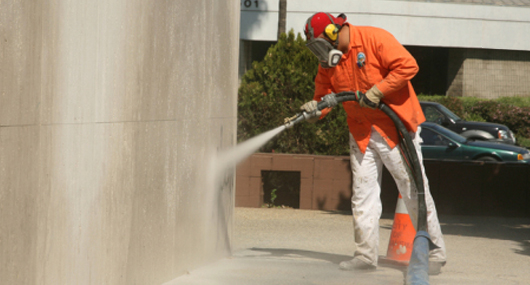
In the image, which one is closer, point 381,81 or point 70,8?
point 70,8

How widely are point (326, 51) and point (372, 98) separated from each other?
19.0 inches

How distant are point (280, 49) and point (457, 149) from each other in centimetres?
467

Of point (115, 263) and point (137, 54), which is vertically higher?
point (137, 54)

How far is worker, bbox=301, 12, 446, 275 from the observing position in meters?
4.77

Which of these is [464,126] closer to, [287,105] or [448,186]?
[448,186]

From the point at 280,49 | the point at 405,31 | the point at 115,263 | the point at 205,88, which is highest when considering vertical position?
the point at 405,31

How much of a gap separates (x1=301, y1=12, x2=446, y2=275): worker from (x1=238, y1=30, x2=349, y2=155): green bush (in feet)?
15.8

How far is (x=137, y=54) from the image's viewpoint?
3.27 metres

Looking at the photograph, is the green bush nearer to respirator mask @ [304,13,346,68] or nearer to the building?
respirator mask @ [304,13,346,68]

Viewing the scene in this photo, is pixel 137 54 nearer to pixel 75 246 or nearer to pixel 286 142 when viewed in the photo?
pixel 75 246

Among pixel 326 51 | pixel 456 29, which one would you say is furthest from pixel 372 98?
pixel 456 29

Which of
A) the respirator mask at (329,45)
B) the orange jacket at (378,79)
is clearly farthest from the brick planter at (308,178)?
the respirator mask at (329,45)

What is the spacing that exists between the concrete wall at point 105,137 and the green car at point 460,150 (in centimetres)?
887

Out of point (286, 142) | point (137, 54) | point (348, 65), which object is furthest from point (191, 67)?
point (286, 142)
